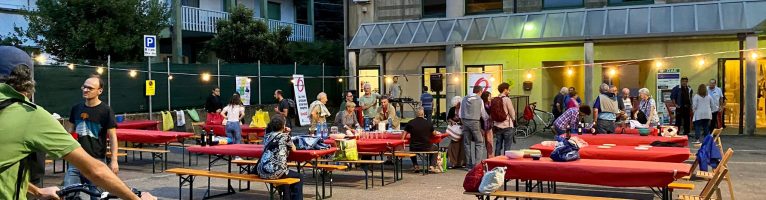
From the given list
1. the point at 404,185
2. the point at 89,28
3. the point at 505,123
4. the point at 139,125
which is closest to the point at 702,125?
the point at 505,123

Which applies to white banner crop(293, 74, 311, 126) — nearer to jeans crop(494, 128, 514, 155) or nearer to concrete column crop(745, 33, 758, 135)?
jeans crop(494, 128, 514, 155)

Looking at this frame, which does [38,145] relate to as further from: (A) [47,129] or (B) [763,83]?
(B) [763,83]

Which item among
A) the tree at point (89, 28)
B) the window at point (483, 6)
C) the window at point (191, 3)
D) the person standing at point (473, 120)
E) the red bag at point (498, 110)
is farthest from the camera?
the window at point (191, 3)

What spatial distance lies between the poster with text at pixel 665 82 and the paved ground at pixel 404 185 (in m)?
6.98

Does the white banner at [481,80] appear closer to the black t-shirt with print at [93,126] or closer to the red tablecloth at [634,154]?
the red tablecloth at [634,154]

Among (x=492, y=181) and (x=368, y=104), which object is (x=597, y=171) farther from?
(x=368, y=104)

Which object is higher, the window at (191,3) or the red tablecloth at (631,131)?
the window at (191,3)

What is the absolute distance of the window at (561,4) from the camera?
2284 cm

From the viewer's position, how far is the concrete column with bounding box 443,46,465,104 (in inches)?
901

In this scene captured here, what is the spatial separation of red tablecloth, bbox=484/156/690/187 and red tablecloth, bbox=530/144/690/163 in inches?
27.7

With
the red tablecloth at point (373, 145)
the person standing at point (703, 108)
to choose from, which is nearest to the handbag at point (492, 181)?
the red tablecloth at point (373, 145)

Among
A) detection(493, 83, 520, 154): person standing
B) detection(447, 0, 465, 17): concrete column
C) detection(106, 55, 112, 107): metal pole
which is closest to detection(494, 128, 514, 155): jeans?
detection(493, 83, 520, 154): person standing

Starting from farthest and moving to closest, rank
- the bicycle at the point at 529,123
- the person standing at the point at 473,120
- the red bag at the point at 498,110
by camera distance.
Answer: the bicycle at the point at 529,123
the red bag at the point at 498,110
the person standing at the point at 473,120

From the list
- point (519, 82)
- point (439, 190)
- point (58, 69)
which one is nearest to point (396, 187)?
point (439, 190)
